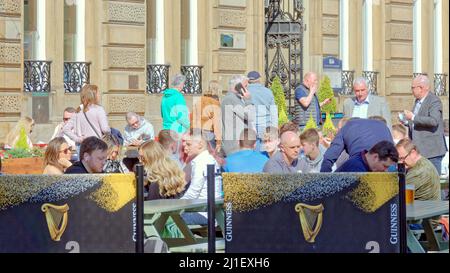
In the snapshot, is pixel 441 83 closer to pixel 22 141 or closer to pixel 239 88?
pixel 239 88

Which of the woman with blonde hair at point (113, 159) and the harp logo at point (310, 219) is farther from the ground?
the woman with blonde hair at point (113, 159)

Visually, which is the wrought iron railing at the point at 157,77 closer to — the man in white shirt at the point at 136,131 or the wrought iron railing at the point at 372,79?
the man in white shirt at the point at 136,131

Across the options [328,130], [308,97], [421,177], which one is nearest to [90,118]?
[308,97]

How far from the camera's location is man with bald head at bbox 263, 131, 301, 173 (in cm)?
1244

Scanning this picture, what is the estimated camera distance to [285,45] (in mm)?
29094

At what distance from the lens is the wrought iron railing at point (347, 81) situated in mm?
30047

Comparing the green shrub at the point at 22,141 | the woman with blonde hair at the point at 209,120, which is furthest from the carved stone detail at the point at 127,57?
the woman with blonde hair at the point at 209,120

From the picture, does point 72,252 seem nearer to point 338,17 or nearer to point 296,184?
point 296,184

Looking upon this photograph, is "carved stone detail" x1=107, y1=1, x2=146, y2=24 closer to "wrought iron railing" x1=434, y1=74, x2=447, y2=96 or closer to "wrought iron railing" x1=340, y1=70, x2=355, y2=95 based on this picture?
"wrought iron railing" x1=340, y1=70, x2=355, y2=95

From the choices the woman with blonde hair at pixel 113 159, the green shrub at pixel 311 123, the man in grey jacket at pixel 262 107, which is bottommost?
the woman with blonde hair at pixel 113 159

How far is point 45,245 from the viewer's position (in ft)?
30.0

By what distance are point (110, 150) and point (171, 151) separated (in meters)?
0.65

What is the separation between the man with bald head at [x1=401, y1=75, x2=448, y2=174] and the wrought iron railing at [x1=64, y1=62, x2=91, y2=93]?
375 inches

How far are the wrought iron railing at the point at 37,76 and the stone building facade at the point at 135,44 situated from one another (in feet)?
0.34
